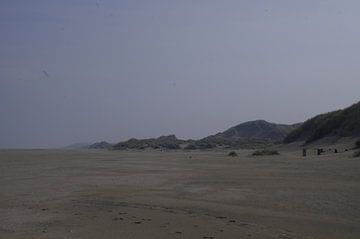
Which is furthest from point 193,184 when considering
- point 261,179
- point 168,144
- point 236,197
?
point 168,144

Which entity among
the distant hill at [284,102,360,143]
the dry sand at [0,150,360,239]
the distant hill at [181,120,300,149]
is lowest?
the dry sand at [0,150,360,239]

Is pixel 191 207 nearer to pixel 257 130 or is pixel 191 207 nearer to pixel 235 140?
pixel 235 140

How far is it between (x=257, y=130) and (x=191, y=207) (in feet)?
305

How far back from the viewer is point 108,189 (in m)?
18.4

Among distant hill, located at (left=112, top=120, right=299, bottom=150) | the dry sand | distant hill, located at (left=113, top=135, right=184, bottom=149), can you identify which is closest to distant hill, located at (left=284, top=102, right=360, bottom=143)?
distant hill, located at (left=112, top=120, right=299, bottom=150)

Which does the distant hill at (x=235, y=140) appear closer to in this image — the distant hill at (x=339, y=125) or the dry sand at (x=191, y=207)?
the distant hill at (x=339, y=125)

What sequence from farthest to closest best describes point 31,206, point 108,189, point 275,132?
1. point 275,132
2. point 108,189
3. point 31,206

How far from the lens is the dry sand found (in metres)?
10.9

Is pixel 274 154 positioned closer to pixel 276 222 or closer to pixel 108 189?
pixel 108 189

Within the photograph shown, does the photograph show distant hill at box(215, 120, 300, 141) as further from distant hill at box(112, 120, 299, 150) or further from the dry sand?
the dry sand

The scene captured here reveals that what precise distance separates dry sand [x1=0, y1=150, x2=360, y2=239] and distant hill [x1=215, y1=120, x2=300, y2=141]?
245 feet

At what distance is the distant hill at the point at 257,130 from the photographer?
95.9 metres

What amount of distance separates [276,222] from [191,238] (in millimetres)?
2154

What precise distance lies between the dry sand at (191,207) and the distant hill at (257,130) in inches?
2936
